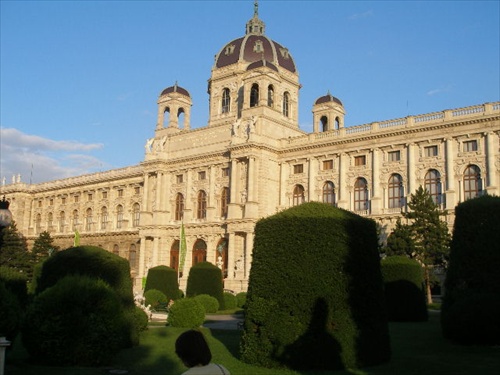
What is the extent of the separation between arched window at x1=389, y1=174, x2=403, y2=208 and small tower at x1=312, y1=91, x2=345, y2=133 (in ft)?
42.5

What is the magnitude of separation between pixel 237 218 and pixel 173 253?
10.4 meters

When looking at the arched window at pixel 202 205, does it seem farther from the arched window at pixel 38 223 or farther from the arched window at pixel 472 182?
the arched window at pixel 38 223

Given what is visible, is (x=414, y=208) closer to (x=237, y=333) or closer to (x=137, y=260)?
(x=237, y=333)

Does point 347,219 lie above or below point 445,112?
below

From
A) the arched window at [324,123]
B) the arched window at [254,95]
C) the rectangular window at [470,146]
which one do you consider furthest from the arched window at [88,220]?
the rectangular window at [470,146]

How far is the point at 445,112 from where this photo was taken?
41500 millimetres

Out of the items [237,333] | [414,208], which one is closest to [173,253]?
[414,208]

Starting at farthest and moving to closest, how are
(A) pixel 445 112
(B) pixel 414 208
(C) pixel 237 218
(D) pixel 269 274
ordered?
(C) pixel 237 218, (A) pixel 445 112, (B) pixel 414 208, (D) pixel 269 274

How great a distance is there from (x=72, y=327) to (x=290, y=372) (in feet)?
17.0

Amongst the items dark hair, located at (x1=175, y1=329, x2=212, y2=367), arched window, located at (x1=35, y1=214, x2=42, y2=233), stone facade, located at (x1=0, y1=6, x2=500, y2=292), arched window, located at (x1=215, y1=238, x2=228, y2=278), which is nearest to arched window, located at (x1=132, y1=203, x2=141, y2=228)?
stone facade, located at (x1=0, y1=6, x2=500, y2=292)

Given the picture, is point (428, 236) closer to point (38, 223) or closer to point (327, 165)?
point (327, 165)

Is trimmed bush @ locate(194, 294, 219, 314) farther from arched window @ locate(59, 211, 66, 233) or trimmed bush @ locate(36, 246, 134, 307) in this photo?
arched window @ locate(59, 211, 66, 233)

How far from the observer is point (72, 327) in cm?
1351

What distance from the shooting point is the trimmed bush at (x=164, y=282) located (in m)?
33.8
